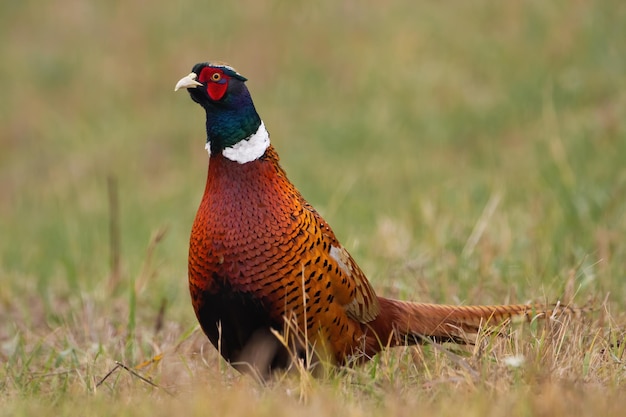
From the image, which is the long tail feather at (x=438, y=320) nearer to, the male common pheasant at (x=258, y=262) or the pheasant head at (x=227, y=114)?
the male common pheasant at (x=258, y=262)

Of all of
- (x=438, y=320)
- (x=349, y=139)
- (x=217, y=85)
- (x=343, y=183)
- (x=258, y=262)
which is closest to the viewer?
(x=258, y=262)

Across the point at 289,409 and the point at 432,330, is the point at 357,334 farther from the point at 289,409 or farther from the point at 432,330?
the point at 289,409

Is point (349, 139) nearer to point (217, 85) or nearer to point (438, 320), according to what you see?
point (438, 320)

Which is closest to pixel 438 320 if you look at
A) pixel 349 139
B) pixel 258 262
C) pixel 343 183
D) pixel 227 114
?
pixel 258 262

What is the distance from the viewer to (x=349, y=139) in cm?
923

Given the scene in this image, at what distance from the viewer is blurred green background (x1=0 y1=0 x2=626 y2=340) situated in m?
5.45

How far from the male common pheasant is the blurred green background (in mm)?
1012

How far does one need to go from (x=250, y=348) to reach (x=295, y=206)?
509 mm

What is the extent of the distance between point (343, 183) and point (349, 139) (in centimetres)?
159

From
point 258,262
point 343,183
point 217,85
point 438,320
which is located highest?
point 217,85

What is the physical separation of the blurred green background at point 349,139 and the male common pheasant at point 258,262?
1.01 metres

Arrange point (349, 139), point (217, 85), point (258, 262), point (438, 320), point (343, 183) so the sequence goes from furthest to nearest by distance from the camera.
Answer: point (349, 139)
point (343, 183)
point (438, 320)
point (217, 85)
point (258, 262)

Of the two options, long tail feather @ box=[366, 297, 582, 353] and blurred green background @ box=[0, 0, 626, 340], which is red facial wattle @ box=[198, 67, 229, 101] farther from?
blurred green background @ box=[0, 0, 626, 340]

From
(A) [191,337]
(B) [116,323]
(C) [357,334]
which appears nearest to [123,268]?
(B) [116,323]
